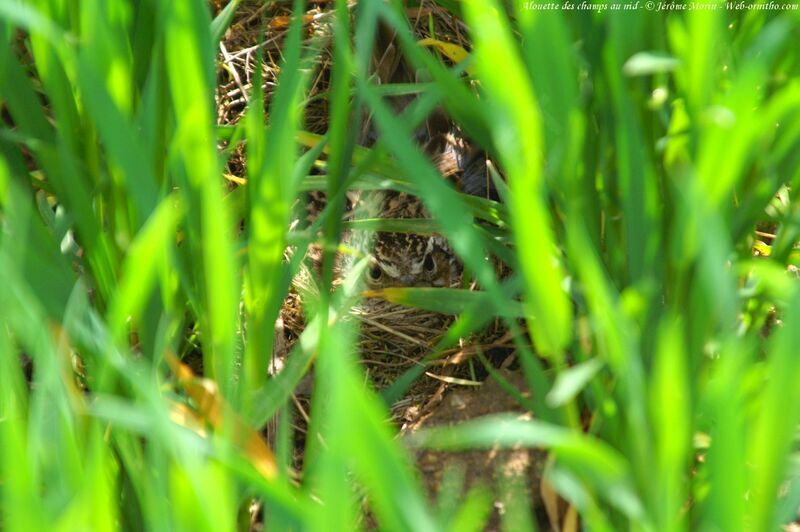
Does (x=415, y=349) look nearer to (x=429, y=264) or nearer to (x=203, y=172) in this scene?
(x=429, y=264)

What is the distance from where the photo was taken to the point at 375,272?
1605mm

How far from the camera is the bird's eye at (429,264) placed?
152 centimetres

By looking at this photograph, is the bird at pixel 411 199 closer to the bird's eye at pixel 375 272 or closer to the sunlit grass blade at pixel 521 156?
the bird's eye at pixel 375 272

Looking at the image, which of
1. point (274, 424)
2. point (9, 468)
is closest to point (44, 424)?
point (9, 468)

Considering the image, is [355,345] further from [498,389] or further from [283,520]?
[283,520]

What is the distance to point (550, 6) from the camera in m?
0.72

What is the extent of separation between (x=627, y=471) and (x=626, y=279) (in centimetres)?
21

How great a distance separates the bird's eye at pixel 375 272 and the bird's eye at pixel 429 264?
9cm

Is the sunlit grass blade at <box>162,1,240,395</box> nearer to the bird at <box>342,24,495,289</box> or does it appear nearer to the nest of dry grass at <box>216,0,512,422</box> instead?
the nest of dry grass at <box>216,0,512,422</box>

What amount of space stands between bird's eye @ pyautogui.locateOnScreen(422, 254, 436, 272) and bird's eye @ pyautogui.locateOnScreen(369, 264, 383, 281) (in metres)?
0.09

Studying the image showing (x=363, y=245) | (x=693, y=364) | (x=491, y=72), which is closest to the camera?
(x=491, y=72)

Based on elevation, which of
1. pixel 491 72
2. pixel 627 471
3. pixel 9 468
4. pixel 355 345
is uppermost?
pixel 491 72

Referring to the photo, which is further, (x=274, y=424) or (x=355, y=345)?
(x=355, y=345)

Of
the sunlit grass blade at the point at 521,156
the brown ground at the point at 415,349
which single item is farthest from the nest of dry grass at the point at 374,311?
the sunlit grass blade at the point at 521,156
